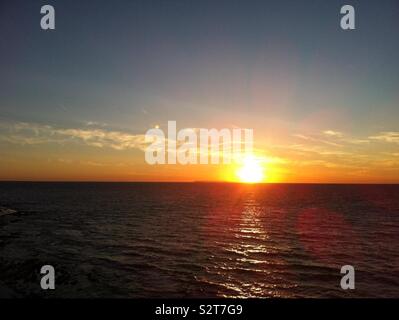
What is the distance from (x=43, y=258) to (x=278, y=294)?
20.8 metres

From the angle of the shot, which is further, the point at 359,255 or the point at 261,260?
the point at 359,255

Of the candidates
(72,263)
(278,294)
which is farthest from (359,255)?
(72,263)

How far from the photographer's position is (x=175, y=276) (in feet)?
81.4

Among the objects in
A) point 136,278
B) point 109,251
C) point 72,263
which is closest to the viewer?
point 136,278

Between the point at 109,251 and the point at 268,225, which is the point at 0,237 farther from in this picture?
the point at 268,225

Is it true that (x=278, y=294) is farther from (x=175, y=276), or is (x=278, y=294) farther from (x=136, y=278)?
(x=136, y=278)

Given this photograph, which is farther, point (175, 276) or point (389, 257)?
point (389, 257)
